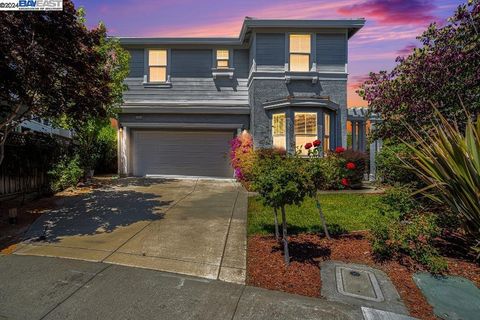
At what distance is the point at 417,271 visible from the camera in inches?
177

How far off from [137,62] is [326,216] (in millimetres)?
13427

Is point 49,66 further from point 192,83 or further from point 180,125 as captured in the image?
point 192,83

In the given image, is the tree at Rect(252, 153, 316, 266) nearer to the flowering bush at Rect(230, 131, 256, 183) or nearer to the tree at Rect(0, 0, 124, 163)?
the tree at Rect(0, 0, 124, 163)

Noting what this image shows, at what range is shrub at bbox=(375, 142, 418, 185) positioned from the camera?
8.55m

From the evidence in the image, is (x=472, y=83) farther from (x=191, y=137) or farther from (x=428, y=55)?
(x=191, y=137)

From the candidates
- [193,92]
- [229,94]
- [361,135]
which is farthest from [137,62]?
[361,135]

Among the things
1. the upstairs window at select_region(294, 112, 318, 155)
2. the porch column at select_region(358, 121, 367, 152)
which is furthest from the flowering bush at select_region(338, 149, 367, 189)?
the porch column at select_region(358, 121, 367, 152)

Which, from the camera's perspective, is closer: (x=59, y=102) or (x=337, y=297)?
(x=337, y=297)

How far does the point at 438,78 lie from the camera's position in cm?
755

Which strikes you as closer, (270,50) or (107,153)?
(270,50)

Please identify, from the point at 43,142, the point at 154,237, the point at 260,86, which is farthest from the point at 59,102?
the point at 260,86

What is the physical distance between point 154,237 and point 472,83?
24.5ft

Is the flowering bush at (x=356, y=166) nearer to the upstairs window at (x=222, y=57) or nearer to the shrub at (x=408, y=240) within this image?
the shrub at (x=408, y=240)

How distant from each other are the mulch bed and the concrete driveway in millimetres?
297
